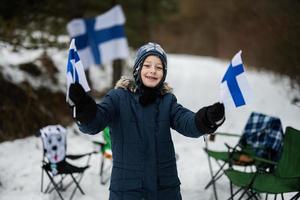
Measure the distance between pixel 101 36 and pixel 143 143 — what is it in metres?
5.22

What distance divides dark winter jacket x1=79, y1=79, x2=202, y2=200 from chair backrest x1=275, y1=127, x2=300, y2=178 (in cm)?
171

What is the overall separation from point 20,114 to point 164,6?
737cm

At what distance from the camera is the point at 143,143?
3.02 m

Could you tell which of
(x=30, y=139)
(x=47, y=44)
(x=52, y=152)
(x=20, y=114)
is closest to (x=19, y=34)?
(x=47, y=44)

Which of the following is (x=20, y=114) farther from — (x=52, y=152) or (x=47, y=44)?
(x=52, y=152)

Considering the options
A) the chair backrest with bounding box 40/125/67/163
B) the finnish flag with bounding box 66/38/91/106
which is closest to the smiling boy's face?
the finnish flag with bounding box 66/38/91/106

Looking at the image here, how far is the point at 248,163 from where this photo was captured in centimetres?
507

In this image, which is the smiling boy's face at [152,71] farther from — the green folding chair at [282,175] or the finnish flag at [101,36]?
the finnish flag at [101,36]

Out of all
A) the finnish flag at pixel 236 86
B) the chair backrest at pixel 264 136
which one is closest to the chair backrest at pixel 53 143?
the chair backrest at pixel 264 136

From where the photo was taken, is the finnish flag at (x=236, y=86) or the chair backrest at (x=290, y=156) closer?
the finnish flag at (x=236, y=86)

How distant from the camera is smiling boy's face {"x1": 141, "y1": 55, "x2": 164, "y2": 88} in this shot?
308 centimetres

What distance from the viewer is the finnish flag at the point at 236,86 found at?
9.55 feet

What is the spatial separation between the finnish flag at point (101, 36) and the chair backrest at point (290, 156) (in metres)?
3.93

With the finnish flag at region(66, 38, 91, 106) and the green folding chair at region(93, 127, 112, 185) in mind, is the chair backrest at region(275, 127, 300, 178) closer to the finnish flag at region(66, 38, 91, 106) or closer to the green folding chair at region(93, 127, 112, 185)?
the green folding chair at region(93, 127, 112, 185)
